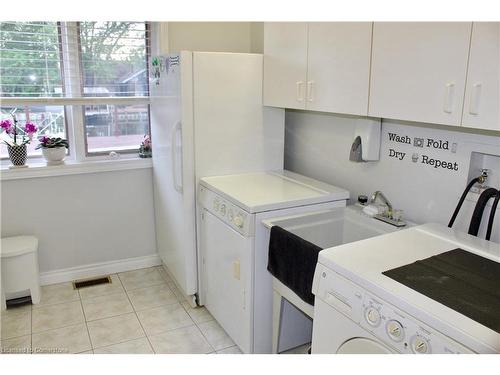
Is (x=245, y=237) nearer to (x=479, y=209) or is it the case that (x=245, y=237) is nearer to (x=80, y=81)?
(x=479, y=209)

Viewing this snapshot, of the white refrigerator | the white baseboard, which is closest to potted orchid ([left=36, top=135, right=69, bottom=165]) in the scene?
the white refrigerator

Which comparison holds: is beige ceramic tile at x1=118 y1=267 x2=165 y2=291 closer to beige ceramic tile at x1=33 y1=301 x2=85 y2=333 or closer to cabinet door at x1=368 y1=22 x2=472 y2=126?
beige ceramic tile at x1=33 y1=301 x2=85 y2=333

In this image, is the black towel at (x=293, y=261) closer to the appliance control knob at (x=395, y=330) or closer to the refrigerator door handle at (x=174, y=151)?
the appliance control knob at (x=395, y=330)

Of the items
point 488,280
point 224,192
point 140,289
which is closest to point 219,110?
point 224,192

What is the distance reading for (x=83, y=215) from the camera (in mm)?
3229

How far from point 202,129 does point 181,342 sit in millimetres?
1306

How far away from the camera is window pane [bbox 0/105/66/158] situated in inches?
118

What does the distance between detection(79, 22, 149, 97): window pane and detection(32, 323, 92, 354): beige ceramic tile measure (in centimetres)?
167

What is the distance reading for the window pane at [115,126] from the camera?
3.22 metres

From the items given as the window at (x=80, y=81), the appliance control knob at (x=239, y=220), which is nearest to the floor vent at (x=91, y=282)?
the window at (x=80, y=81)

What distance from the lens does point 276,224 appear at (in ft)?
6.86

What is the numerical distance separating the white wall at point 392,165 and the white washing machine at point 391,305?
26 cm

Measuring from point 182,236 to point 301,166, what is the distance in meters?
0.97

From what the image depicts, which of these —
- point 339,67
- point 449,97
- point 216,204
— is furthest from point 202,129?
point 449,97
